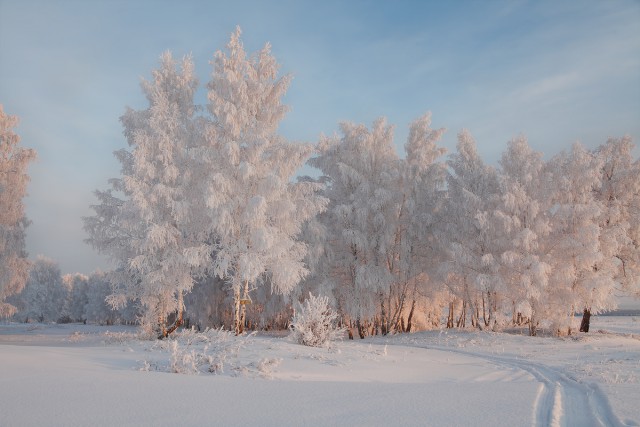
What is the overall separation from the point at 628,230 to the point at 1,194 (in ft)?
125

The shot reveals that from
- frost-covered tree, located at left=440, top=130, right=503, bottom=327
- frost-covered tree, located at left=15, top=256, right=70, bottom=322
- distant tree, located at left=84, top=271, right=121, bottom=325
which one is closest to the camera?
frost-covered tree, located at left=440, top=130, right=503, bottom=327

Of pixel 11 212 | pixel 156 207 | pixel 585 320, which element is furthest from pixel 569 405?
pixel 11 212

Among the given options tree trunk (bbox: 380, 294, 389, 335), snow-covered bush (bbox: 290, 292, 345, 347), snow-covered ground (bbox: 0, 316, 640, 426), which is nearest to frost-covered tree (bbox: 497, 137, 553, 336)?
tree trunk (bbox: 380, 294, 389, 335)

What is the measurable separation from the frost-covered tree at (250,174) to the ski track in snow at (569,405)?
455 inches

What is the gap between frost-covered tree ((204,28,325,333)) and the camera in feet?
64.4

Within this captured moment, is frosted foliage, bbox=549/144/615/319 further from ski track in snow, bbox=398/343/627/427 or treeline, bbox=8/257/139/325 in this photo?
treeline, bbox=8/257/139/325

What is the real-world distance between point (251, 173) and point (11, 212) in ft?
53.5

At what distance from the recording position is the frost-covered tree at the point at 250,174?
1964 cm

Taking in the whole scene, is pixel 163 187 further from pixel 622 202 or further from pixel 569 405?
pixel 622 202

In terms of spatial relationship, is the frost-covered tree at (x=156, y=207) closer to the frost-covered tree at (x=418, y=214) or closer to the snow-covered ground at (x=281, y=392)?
the snow-covered ground at (x=281, y=392)

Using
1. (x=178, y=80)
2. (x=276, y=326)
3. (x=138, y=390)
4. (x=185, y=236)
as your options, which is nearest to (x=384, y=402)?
(x=138, y=390)

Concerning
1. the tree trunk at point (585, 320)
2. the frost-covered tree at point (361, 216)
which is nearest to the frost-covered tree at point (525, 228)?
the tree trunk at point (585, 320)

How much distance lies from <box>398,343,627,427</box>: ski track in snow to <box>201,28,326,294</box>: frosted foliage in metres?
11.7

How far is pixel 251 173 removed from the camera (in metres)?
19.5
